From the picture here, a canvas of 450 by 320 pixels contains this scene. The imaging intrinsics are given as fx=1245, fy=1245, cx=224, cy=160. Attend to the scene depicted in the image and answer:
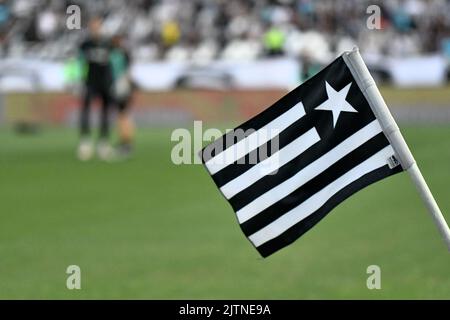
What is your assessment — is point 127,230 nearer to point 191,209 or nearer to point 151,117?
point 191,209

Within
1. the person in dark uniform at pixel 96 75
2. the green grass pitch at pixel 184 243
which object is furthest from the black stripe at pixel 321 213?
the person in dark uniform at pixel 96 75

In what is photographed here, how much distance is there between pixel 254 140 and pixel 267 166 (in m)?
0.16

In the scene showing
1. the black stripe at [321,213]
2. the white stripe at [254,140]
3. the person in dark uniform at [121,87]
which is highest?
the person in dark uniform at [121,87]

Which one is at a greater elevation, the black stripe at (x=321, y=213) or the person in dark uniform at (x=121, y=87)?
the person in dark uniform at (x=121, y=87)

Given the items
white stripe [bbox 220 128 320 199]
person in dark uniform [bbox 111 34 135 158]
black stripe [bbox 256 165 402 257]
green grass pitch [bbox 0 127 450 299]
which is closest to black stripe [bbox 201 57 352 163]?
white stripe [bbox 220 128 320 199]

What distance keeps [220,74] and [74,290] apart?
2531 centimetres

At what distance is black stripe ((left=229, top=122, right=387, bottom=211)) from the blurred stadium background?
3.58 metres

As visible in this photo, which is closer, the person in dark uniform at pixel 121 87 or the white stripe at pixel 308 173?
the white stripe at pixel 308 173

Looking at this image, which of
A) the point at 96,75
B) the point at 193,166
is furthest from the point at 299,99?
the point at 96,75

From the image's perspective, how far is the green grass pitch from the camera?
1070cm

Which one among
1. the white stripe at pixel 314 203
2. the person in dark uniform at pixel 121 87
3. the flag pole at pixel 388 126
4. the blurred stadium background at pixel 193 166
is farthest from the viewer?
the person in dark uniform at pixel 121 87

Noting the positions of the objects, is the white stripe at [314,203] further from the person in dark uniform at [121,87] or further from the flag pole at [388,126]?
the person in dark uniform at [121,87]

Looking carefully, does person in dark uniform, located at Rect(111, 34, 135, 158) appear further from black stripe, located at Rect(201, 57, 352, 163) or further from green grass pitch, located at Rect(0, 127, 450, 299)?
black stripe, located at Rect(201, 57, 352, 163)

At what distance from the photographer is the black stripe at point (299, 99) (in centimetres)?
655
